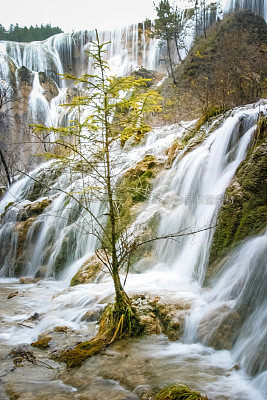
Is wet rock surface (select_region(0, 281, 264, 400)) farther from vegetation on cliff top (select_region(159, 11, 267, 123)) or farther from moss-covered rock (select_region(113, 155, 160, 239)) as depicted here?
vegetation on cliff top (select_region(159, 11, 267, 123))

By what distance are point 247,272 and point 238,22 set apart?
2496cm

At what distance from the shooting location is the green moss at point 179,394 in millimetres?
2520

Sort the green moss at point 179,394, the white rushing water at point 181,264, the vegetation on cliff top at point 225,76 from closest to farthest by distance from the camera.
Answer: the green moss at point 179,394
the white rushing water at point 181,264
the vegetation on cliff top at point 225,76

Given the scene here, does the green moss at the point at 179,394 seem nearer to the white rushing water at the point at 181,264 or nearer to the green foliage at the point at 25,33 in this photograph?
the white rushing water at the point at 181,264

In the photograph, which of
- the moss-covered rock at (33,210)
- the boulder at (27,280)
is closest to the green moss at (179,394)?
the boulder at (27,280)

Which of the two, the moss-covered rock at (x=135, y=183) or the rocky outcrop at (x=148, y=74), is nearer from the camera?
the moss-covered rock at (x=135, y=183)

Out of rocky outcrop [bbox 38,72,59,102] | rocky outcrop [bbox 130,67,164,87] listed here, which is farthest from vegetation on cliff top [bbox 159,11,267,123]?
rocky outcrop [bbox 38,72,59,102]

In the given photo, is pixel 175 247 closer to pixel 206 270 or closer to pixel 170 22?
pixel 206 270

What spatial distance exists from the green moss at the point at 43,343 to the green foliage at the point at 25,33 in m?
58.6

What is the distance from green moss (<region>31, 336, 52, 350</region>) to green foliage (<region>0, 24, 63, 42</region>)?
58569 mm

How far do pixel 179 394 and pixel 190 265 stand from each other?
3.31 meters

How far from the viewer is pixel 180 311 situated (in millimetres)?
4340

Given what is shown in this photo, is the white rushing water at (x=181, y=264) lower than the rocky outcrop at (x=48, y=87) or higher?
lower

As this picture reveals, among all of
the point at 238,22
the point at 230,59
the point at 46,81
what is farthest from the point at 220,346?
the point at 46,81
